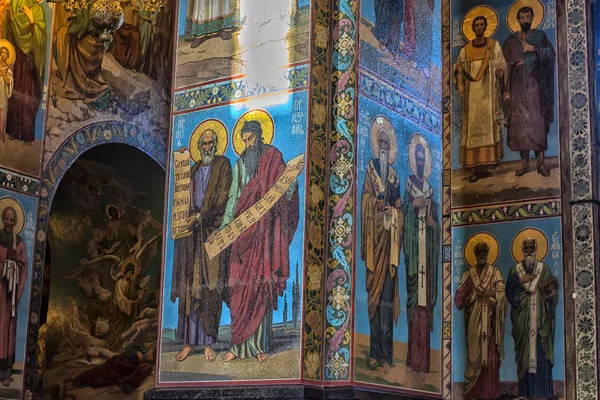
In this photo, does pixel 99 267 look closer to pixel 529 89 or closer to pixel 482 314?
pixel 482 314

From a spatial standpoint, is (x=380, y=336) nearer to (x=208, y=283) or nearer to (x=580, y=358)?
(x=208, y=283)

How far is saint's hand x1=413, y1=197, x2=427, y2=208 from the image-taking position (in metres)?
10.6

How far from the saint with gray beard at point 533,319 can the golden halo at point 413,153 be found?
3458 mm

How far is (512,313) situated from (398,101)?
428 centimetres

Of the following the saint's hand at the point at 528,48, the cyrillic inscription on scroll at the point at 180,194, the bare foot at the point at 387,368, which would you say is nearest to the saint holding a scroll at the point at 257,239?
the cyrillic inscription on scroll at the point at 180,194

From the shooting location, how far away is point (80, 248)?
16.0 m

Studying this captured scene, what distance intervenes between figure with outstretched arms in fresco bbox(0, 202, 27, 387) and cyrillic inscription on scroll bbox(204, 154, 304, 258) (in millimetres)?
3274

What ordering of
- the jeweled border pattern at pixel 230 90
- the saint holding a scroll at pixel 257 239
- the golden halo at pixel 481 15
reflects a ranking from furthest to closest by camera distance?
the golden halo at pixel 481 15
the jeweled border pattern at pixel 230 90
the saint holding a scroll at pixel 257 239

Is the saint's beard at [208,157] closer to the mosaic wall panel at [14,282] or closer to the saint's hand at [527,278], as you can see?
the mosaic wall panel at [14,282]

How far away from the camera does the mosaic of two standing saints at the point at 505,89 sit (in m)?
14.2

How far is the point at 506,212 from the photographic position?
1417 centimetres

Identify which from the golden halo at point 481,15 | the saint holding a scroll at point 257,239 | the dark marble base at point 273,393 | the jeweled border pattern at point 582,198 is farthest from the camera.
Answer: the golden halo at point 481,15

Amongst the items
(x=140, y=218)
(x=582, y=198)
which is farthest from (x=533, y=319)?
(x=140, y=218)

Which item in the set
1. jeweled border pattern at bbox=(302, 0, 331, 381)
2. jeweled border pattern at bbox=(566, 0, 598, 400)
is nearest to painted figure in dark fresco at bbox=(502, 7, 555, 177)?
jeweled border pattern at bbox=(566, 0, 598, 400)
